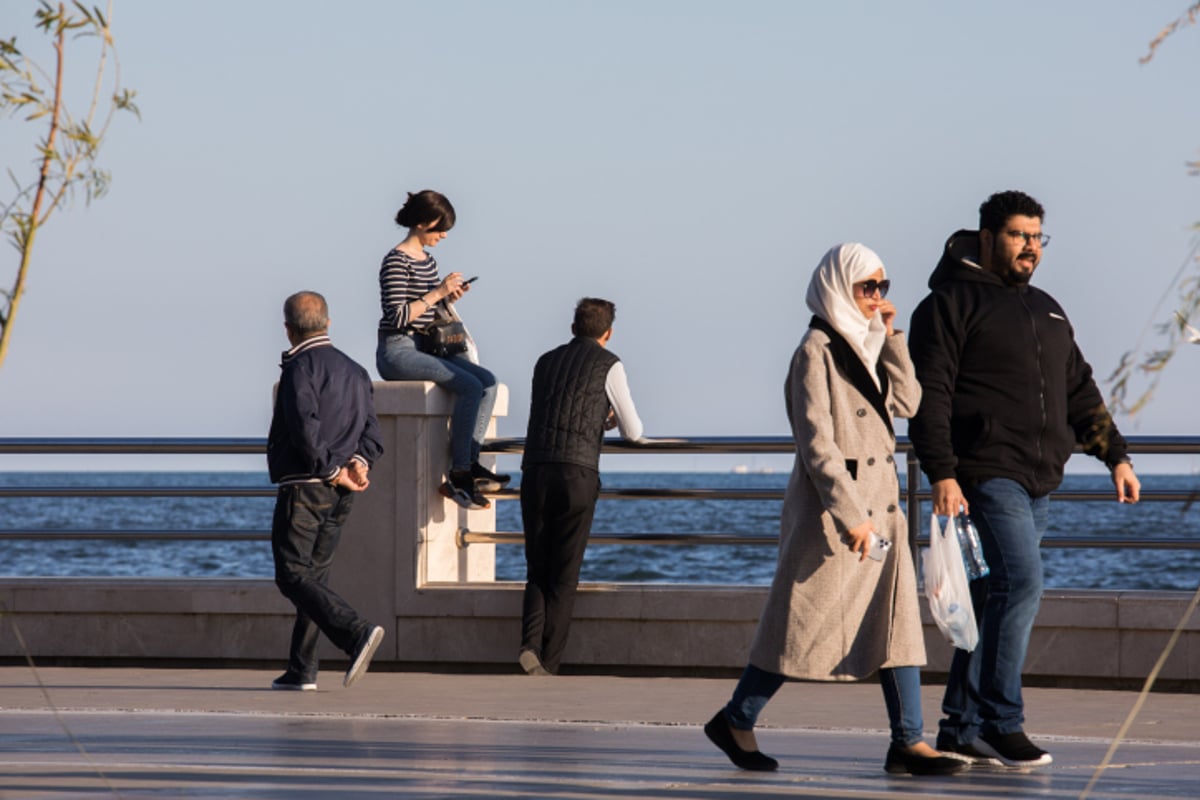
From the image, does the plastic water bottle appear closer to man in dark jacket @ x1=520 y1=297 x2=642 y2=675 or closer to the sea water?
man in dark jacket @ x1=520 y1=297 x2=642 y2=675

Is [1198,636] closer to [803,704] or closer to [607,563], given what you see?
[803,704]

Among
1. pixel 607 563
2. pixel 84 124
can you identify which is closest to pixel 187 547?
pixel 607 563

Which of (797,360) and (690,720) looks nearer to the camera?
(797,360)

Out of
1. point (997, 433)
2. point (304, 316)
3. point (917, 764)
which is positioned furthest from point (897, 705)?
point (304, 316)

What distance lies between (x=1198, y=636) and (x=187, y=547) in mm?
71015

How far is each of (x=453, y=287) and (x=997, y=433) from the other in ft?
12.6

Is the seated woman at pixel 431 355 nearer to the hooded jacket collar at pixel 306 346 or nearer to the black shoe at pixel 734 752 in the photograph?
the hooded jacket collar at pixel 306 346

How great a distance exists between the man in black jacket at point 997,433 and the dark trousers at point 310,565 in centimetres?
317

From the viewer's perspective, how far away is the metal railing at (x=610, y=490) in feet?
30.8

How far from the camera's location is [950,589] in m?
6.41

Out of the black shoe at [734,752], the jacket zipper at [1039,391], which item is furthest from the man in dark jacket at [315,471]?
the jacket zipper at [1039,391]

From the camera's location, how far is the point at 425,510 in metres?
9.98

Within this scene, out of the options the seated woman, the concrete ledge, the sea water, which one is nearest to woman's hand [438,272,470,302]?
the seated woman

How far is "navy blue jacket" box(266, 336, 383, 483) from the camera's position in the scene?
882 centimetres
